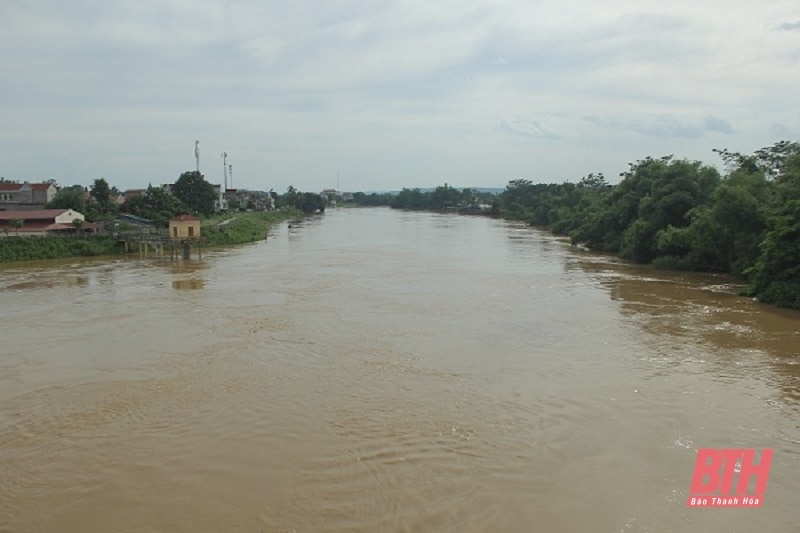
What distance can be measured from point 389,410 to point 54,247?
31.0m

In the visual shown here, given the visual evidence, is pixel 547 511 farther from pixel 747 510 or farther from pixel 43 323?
pixel 43 323

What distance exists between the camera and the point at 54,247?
3459 cm

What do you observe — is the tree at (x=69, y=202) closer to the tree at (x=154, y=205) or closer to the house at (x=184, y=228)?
the tree at (x=154, y=205)

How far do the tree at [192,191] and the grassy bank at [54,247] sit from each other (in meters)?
19.6

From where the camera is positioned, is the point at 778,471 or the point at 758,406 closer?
the point at 778,471

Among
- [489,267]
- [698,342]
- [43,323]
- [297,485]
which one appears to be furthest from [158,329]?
[489,267]

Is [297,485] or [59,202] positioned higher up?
[59,202]

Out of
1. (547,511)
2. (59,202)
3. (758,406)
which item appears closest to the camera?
(547,511)

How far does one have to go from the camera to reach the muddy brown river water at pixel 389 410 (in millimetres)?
7387

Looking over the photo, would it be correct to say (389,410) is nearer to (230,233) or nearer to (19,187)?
(230,233)

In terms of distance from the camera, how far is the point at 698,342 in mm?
14945

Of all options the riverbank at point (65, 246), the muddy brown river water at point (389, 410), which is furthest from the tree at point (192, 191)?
the muddy brown river water at point (389, 410)

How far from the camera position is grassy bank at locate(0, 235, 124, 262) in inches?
1303

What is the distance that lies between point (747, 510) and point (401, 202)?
123054 mm
